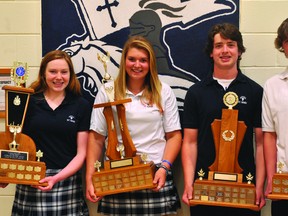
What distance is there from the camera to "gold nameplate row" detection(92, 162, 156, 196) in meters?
1.79

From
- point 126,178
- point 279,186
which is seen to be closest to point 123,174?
point 126,178

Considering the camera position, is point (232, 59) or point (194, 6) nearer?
point (232, 59)

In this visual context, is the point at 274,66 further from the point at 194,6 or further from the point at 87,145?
the point at 87,145

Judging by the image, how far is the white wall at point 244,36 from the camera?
216cm

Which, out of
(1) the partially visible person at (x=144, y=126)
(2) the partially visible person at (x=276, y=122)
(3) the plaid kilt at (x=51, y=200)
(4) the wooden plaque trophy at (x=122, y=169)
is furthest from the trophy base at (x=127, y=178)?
(2) the partially visible person at (x=276, y=122)

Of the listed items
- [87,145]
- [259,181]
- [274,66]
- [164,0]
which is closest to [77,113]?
[87,145]

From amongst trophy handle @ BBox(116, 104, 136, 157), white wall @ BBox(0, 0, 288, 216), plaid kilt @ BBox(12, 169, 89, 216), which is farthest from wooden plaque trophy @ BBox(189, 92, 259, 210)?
plaid kilt @ BBox(12, 169, 89, 216)

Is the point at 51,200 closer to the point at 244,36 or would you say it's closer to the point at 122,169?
the point at 122,169

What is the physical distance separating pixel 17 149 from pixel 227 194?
951 mm

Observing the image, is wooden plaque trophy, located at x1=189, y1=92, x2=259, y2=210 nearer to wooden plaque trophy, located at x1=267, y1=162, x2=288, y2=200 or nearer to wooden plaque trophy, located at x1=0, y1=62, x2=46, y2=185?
wooden plaque trophy, located at x1=267, y1=162, x2=288, y2=200

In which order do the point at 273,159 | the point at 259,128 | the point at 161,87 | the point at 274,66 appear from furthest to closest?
the point at 274,66 < the point at 161,87 < the point at 259,128 < the point at 273,159

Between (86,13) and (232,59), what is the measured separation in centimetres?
85

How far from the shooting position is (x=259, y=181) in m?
1.84

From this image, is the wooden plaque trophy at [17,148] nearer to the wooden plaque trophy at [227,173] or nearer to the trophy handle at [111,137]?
the trophy handle at [111,137]
